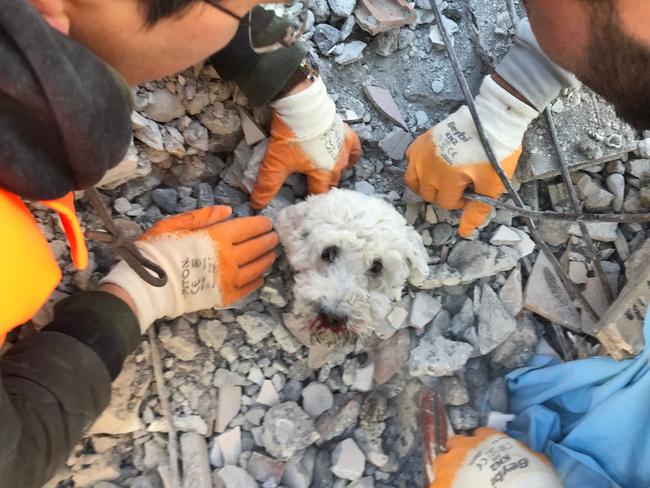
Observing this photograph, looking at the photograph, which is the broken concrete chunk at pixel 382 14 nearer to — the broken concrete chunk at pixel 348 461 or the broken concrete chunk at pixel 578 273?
the broken concrete chunk at pixel 578 273

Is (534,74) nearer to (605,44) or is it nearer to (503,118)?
(503,118)

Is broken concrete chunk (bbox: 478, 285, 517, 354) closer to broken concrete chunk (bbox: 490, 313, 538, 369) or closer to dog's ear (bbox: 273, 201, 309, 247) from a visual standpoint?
broken concrete chunk (bbox: 490, 313, 538, 369)

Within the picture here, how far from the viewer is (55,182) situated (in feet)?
3.00

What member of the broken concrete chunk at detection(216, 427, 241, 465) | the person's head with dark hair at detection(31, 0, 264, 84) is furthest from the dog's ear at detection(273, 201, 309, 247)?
the person's head with dark hair at detection(31, 0, 264, 84)

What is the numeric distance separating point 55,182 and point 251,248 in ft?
2.66

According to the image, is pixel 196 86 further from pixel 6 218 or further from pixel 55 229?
pixel 6 218

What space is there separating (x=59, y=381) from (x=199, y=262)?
47 cm

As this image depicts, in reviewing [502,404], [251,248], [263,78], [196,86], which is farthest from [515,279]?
[196,86]

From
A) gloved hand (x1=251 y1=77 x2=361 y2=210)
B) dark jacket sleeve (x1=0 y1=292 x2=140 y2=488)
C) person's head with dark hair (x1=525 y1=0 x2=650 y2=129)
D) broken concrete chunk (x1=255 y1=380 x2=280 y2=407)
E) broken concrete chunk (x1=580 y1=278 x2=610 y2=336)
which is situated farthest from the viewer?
broken concrete chunk (x1=580 y1=278 x2=610 y2=336)

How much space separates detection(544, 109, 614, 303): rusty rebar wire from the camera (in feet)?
6.02

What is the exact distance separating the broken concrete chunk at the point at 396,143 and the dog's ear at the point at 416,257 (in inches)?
13.3

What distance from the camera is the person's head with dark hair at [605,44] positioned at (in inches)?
36.9

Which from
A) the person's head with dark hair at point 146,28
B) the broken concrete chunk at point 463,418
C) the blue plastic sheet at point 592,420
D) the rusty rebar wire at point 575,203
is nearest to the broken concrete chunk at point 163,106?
the person's head with dark hair at point 146,28

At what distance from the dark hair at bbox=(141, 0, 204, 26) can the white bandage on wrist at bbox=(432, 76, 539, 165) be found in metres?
1.02
